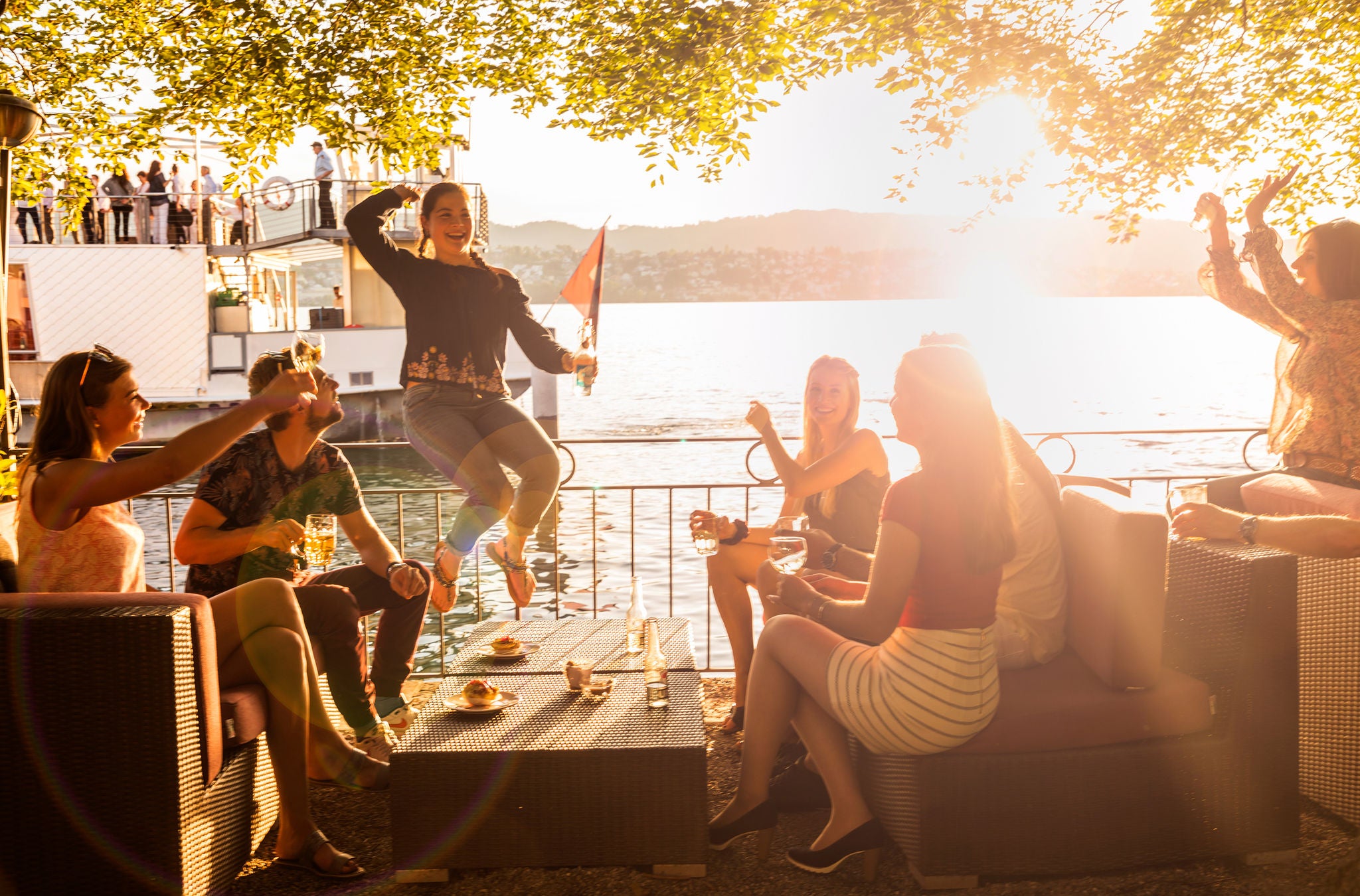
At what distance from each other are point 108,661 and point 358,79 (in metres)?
4.96

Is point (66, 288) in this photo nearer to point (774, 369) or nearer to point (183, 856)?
point (183, 856)

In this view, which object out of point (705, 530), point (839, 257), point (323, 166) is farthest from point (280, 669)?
point (839, 257)

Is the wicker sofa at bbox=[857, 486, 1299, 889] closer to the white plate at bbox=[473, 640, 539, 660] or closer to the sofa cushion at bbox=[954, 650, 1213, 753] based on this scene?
the sofa cushion at bbox=[954, 650, 1213, 753]

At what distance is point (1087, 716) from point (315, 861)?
2354mm

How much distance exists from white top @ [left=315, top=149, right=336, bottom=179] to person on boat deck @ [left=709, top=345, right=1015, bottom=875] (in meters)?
24.6

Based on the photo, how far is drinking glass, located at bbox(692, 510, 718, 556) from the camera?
388cm

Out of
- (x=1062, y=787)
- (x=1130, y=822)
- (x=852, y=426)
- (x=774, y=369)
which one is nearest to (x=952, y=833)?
(x=1062, y=787)

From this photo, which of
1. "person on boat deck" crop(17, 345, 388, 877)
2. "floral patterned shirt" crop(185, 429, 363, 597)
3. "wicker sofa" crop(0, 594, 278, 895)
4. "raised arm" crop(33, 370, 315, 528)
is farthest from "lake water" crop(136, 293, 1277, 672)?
"wicker sofa" crop(0, 594, 278, 895)

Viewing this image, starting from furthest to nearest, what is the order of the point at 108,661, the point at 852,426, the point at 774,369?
the point at 774,369, the point at 852,426, the point at 108,661

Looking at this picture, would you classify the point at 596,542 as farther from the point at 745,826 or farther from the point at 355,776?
the point at 745,826

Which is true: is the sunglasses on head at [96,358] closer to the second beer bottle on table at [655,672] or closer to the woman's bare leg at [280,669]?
the woman's bare leg at [280,669]

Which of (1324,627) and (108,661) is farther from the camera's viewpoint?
(1324,627)

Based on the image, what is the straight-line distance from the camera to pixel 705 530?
3885 mm

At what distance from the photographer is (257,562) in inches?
145
